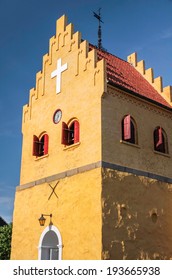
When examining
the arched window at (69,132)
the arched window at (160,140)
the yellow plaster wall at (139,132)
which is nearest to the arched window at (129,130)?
the yellow plaster wall at (139,132)

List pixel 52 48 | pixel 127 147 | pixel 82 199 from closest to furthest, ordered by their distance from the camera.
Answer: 1. pixel 82 199
2. pixel 127 147
3. pixel 52 48

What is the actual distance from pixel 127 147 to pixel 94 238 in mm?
4181

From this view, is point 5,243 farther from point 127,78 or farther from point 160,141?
point 127,78

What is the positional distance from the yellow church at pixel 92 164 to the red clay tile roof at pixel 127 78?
9cm

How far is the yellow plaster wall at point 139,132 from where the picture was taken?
48.4 ft

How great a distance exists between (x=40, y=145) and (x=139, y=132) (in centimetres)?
523

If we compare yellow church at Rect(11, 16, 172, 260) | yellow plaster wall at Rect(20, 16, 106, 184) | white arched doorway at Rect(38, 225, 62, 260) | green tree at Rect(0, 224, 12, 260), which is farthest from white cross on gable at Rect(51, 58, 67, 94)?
green tree at Rect(0, 224, 12, 260)

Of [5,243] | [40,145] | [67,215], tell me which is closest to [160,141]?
[67,215]

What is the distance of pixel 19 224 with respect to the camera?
17500 millimetres

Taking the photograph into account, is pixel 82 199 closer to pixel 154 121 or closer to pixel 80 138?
pixel 80 138

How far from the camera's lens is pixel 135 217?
14.4 meters

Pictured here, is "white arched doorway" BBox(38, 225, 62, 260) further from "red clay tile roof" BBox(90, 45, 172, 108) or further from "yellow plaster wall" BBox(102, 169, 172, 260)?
"red clay tile roof" BBox(90, 45, 172, 108)

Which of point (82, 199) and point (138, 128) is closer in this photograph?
point (82, 199)
